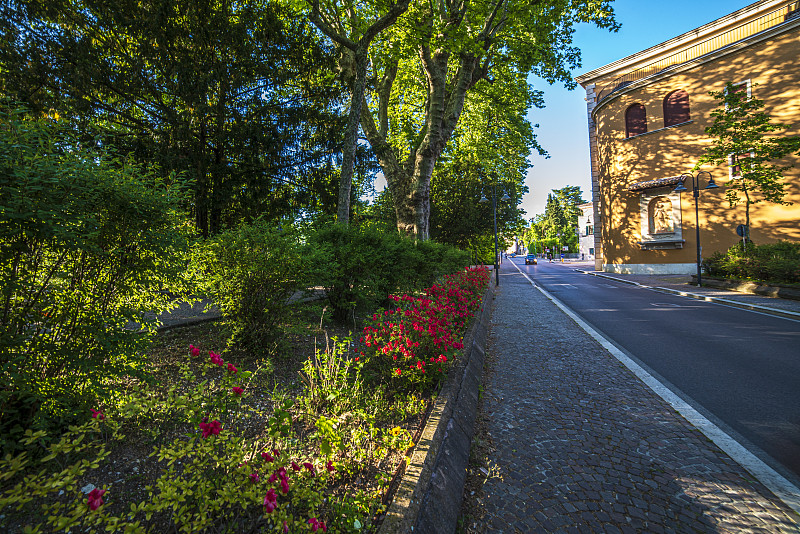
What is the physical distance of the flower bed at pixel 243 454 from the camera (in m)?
1.55

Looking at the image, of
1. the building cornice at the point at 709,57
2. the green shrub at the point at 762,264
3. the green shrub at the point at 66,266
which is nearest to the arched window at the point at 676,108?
the building cornice at the point at 709,57

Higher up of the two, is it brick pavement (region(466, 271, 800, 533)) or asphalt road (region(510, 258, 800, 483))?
brick pavement (region(466, 271, 800, 533))

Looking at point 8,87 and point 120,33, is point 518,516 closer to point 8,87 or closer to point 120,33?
point 8,87

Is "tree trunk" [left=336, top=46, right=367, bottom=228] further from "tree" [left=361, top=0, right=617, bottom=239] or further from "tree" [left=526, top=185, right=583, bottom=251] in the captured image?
"tree" [left=526, top=185, right=583, bottom=251]

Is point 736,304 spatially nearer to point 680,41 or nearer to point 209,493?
point 209,493

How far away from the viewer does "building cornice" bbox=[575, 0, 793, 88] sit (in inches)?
807

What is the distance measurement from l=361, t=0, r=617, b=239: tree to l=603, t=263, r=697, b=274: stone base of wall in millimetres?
14444

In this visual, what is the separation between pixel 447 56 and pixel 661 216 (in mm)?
19554

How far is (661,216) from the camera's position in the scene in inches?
923

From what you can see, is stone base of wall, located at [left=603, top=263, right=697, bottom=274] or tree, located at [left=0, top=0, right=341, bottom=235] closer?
tree, located at [left=0, top=0, right=341, bottom=235]

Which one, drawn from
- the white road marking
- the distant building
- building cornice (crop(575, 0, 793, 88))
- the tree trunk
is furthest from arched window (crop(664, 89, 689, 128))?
the distant building

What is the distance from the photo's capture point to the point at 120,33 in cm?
1011

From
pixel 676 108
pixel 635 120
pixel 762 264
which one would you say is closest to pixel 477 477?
pixel 762 264

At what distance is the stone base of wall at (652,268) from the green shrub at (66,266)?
90.0 feet
